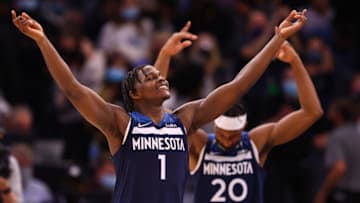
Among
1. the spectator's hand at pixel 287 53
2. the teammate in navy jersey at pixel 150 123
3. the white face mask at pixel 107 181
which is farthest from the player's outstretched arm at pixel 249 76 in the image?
the white face mask at pixel 107 181

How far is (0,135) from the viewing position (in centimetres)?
878

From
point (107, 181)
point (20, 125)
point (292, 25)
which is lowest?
point (107, 181)

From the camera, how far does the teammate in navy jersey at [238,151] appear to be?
827 cm

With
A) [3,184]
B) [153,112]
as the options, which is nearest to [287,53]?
[153,112]

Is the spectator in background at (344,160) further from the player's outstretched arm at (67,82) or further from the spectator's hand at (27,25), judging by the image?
the spectator's hand at (27,25)

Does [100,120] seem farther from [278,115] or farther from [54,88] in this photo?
[54,88]

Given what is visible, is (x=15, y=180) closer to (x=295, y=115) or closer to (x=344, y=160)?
Answer: (x=295, y=115)

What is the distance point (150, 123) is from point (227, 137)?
1386 millimetres

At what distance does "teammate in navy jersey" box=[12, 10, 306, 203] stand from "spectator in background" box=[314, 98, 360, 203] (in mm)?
4741

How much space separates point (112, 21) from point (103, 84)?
109 centimetres

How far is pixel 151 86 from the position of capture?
7125 millimetres

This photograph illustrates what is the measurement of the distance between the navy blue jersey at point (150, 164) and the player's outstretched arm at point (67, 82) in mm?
198

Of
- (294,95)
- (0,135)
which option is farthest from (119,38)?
(0,135)

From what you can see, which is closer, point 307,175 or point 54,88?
point 307,175
